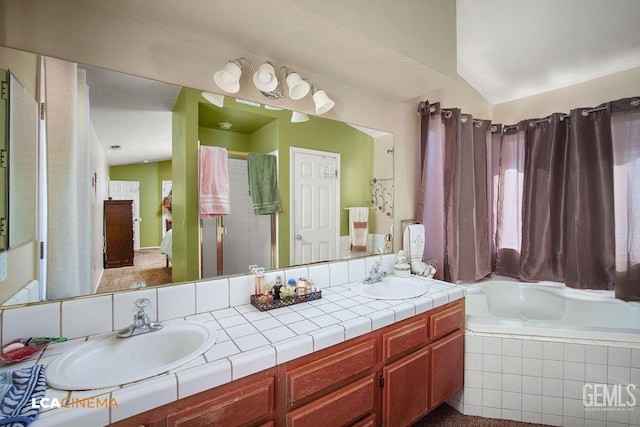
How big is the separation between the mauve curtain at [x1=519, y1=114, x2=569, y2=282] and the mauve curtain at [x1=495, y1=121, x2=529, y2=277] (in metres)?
0.05

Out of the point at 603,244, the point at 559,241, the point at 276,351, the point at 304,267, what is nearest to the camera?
the point at 276,351

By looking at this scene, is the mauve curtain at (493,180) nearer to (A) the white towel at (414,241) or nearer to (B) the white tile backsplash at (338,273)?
(A) the white towel at (414,241)

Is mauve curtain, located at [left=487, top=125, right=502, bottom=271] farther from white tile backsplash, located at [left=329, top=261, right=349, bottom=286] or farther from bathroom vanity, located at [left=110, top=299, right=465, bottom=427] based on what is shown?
white tile backsplash, located at [left=329, top=261, right=349, bottom=286]

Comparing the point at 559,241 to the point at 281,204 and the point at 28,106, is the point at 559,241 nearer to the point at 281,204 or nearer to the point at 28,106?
the point at 281,204

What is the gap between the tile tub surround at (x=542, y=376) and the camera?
1541mm

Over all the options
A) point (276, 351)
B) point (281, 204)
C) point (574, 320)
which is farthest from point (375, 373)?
point (574, 320)

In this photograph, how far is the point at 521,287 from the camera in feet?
8.17

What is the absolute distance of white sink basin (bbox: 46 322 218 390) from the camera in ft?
2.48

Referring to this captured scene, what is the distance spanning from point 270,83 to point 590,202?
2643mm

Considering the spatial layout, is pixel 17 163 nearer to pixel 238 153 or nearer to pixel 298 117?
pixel 238 153

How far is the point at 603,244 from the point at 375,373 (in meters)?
2.25

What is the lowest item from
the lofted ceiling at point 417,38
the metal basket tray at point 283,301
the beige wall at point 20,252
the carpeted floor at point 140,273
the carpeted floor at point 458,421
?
the carpeted floor at point 458,421

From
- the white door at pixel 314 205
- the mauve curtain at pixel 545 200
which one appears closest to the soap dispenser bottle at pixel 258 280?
the white door at pixel 314 205

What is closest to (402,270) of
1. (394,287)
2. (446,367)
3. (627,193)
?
(394,287)
